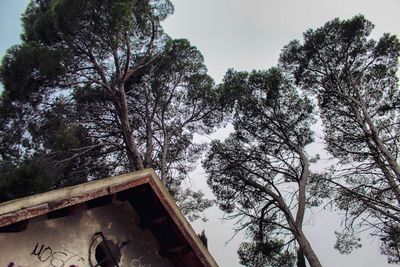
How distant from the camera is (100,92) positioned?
46.7 feet

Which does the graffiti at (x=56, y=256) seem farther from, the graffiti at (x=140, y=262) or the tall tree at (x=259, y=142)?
the tall tree at (x=259, y=142)

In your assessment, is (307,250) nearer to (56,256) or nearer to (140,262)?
(140,262)

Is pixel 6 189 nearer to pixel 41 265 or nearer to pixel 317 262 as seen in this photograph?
pixel 41 265

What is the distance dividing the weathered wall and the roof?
0.41ft

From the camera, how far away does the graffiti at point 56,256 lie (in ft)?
13.4

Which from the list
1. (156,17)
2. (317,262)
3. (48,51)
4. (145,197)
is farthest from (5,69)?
(317,262)

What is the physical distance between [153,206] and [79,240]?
3.88 ft

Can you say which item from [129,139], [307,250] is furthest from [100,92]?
[307,250]

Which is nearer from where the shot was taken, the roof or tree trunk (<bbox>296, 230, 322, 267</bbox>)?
the roof

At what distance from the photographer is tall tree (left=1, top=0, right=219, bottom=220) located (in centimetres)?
1168

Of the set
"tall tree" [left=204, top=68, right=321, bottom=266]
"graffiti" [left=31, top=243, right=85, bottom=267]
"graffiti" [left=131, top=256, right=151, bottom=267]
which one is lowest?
"graffiti" [left=131, top=256, right=151, bottom=267]

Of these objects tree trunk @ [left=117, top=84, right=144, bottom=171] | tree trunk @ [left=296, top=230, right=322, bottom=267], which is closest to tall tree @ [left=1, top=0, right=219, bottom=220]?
tree trunk @ [left=117, top=84, right=144, bottom=171]

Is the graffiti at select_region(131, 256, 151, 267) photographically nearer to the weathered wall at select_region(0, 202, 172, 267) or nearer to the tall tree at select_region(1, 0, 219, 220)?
the weathered wall at select_region(0, 202, 172, 267)

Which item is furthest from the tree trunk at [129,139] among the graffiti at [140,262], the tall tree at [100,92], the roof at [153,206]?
the graffiti at [140,262]
